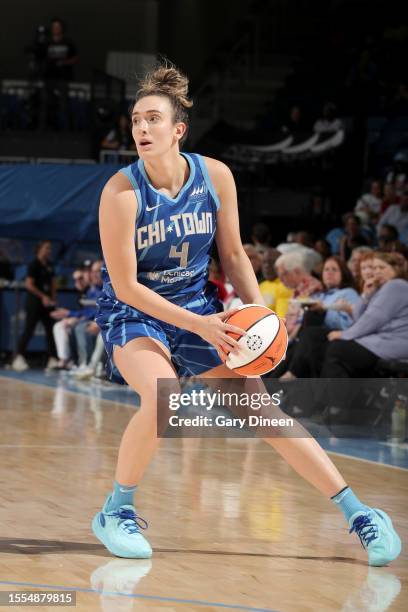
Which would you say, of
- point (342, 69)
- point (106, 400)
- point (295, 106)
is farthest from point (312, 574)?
point (342, 69)

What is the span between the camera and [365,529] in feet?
15.2

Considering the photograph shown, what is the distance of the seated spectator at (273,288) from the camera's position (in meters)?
10.4

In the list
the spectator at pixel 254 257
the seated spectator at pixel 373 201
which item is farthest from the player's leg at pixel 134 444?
the seated spectator at pixel 373 201

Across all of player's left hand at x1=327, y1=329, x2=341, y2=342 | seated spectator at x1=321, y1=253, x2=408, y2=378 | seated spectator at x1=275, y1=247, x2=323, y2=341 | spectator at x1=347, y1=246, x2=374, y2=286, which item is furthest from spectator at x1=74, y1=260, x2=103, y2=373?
seated spectator at x1=321, y1=253, x2=408, y2=378

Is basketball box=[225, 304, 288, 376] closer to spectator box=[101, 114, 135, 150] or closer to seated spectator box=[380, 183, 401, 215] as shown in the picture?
seated spectator box=[380, 183, 401, 215]

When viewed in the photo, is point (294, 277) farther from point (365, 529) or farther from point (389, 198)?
point (365, 529)

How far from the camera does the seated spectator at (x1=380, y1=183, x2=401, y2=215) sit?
14.4m

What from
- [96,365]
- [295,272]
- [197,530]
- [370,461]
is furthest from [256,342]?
[96,365]

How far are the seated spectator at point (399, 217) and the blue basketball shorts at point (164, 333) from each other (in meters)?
9.09

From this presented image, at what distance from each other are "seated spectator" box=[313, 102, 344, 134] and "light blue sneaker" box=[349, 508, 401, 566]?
1274 cm

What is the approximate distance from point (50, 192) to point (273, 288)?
573cm

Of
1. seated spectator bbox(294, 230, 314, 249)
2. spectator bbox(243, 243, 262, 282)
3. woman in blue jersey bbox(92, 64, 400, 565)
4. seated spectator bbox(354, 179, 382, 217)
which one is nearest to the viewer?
woman in blue jersey bbox(92, 64, 400, 565)

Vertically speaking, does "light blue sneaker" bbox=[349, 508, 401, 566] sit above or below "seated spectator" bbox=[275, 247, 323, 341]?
above

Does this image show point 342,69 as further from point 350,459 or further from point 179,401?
point 179,401
